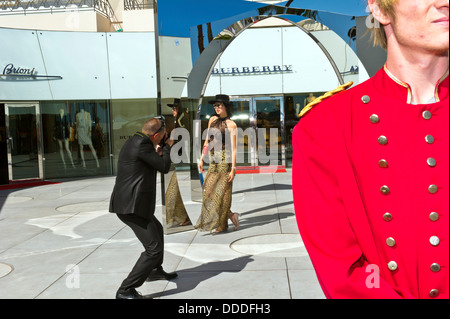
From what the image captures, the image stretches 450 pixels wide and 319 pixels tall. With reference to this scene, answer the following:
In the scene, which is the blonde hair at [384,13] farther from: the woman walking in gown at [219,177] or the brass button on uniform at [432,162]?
the woman walking in gown at [219,177]

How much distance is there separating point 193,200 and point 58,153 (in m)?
8.38

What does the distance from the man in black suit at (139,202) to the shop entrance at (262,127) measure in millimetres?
12465

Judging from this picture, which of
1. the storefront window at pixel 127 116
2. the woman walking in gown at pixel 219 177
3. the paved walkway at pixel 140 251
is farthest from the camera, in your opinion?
the storefront window at pixel 127 116

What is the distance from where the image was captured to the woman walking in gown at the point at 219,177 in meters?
7.49

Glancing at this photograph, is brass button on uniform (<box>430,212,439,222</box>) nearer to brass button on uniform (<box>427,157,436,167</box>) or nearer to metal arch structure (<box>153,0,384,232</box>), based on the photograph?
brass button on uniform (<box>427,157,436,167</box>)

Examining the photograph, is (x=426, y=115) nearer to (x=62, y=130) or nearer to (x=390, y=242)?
(x=390, y=242)

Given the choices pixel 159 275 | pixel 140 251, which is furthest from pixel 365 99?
pixel 140 251

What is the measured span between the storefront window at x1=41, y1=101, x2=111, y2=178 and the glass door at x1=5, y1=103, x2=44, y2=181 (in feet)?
0.83

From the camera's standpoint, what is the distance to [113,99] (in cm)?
1734

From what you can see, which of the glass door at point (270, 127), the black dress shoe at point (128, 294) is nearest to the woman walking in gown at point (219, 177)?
the black dress shoe at point (128, 294)

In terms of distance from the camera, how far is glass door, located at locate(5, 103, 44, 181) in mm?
16047

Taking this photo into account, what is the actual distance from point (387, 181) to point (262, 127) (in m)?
16.1

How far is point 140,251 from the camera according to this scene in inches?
254
